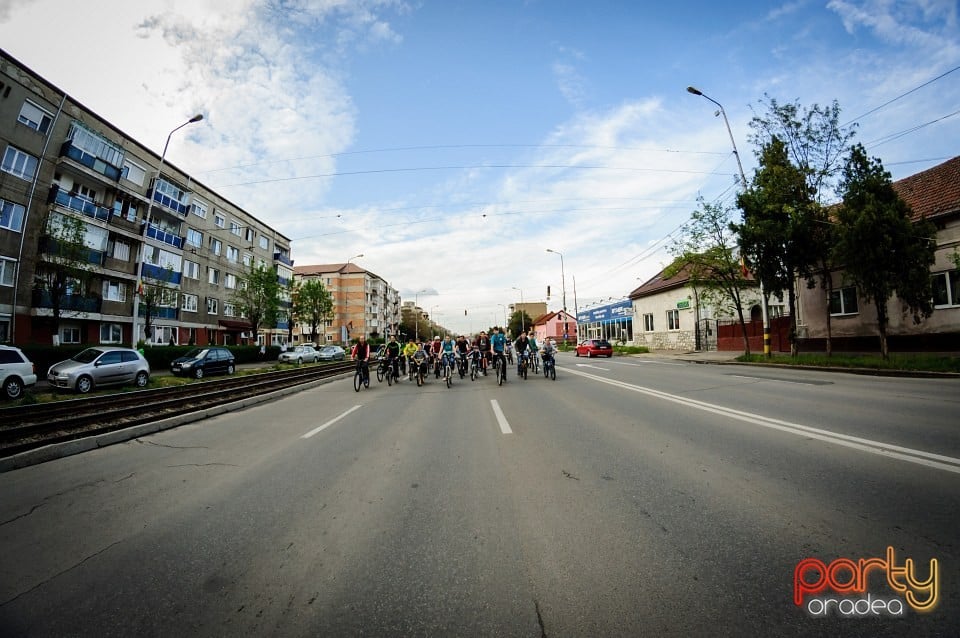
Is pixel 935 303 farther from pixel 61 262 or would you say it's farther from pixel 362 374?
pixel 61 262

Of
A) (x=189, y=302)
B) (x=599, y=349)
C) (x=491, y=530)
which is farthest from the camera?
(x=189, y=302)

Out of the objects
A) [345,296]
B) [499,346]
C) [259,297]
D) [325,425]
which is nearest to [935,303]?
[499,346]

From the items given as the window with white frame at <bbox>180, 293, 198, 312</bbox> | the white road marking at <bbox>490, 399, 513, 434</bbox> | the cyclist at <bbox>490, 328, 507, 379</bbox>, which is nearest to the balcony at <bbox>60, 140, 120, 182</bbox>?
the window with white frame at <bbox>180, 293, 198, 312</bbox>

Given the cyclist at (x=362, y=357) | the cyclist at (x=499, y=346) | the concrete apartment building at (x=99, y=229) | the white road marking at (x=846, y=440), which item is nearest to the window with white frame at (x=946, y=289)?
the white road marking at (x=846, y=440)

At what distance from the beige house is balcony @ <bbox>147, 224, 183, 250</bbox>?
1636 inches

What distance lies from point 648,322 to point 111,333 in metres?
42.6

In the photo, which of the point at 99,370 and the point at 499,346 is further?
the point at 99,370

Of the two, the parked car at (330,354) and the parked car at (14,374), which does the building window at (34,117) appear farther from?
the parked car at (330,354)

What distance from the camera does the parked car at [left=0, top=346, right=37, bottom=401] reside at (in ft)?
43.6

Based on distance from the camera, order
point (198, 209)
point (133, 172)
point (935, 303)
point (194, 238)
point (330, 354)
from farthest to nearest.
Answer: point (330, 354)
point (198, 209)
point (194, 238)
point (133, 172)
point (935, 303)

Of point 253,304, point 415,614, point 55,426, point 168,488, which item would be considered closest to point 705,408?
point 415,614

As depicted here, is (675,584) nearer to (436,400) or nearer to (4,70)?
(436,400)

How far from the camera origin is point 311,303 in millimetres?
51906

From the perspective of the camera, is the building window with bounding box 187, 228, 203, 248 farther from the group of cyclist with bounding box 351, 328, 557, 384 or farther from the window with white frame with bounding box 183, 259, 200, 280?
the group of cyclist with bounding box 351, 328, 557, 384
